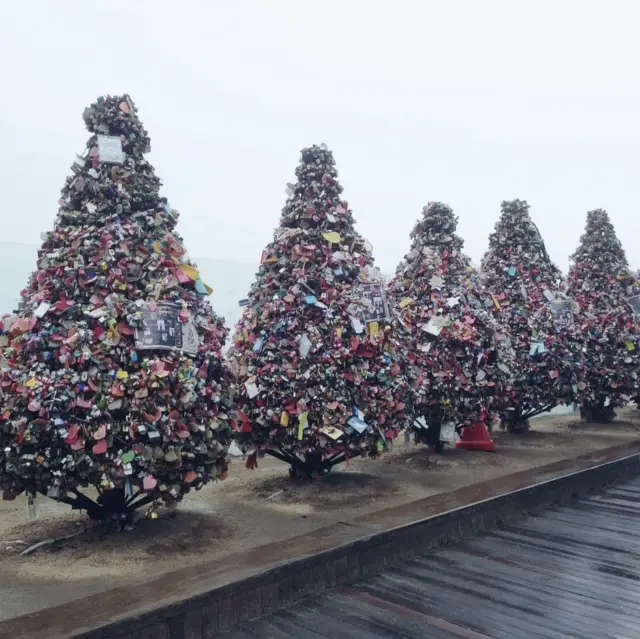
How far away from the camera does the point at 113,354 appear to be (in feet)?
16.2

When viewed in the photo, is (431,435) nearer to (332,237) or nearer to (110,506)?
(332,237)

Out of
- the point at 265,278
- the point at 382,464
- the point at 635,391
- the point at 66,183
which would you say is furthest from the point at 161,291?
the point at 635,391

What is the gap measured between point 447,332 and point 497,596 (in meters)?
4.44

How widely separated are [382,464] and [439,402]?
1.02 meters

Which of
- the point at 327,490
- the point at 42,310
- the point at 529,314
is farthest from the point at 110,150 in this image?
the point at 529,314

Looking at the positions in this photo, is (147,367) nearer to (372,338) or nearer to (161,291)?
(161,291)

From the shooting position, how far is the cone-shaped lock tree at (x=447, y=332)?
853 cm

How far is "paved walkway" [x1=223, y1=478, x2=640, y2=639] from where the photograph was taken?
3.98 metres

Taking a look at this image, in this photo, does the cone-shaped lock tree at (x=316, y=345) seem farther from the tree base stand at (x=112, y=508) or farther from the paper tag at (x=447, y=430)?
the paper tag at (x=447, y=430)

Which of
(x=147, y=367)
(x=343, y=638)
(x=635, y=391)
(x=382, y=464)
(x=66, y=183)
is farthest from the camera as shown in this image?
(x=635, y=391)

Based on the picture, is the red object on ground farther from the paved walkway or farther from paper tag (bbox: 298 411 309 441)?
paper tag (bbox: 298 411 309 441)

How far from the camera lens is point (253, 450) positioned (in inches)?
267

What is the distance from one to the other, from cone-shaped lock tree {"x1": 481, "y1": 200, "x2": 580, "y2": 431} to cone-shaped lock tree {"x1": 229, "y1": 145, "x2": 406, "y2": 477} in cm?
319


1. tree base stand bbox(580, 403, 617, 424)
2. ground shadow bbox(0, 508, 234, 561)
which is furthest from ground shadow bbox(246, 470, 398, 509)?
tree base stand bbox(580, 403, 617, 424)
